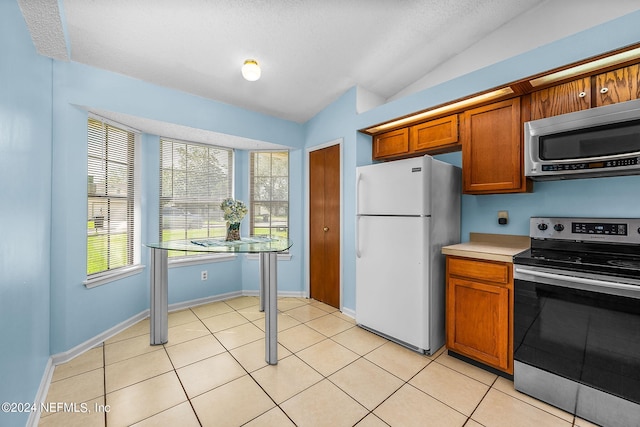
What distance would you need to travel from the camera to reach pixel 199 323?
9.73 feet

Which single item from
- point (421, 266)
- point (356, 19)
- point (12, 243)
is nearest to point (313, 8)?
point (356, 19)

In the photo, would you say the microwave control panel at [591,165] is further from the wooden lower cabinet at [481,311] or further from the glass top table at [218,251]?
the glass top table at [218,251]

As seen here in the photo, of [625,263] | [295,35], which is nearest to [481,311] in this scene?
[625,263]

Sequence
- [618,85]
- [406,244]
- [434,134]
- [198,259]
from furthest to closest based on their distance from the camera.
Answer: [198,259] → [434,134] → [406,244] → [618,85]

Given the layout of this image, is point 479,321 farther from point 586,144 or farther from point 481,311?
point 586,144

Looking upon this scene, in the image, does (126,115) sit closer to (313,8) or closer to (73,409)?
(313,8)

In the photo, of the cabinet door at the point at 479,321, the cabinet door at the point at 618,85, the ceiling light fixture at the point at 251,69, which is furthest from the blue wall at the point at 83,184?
the ceiling light fixture at the point at 251,69

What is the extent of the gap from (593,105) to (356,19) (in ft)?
5.90

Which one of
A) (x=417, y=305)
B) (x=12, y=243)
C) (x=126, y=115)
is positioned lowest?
(x=417, y=305)

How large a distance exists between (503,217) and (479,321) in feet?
3.16

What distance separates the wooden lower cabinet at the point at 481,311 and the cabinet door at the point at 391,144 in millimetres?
1282

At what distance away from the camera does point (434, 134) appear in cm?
264

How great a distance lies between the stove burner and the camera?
57.9 inches

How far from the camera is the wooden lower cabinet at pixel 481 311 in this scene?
6.34 feet
